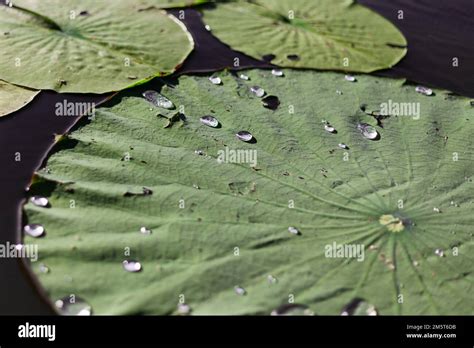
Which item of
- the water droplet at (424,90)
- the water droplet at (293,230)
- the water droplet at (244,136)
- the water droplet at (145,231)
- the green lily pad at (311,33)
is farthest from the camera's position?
the green lily pad at (311,33)

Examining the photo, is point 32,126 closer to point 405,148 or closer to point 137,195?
point 137,195

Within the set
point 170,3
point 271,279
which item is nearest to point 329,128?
point 271,279

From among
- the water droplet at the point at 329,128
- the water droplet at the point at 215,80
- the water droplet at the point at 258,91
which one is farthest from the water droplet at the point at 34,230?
the water droplet at the point at 329,128

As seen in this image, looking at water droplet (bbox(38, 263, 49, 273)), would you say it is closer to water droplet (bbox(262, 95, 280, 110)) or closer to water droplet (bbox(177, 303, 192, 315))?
water droplet (bbox(177, 303, 192, 315))

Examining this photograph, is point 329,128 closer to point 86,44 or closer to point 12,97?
point 86,44

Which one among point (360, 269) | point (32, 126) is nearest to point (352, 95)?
point (360, 269)

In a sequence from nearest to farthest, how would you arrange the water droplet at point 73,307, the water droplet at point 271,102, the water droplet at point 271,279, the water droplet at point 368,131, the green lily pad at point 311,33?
1. the water droplet at point 73,307
2. the water droplet at point 271,279
3. the water droplet at point 368,131
4. the water droplet at point 271,102
5. the green lily pad at point 311,33

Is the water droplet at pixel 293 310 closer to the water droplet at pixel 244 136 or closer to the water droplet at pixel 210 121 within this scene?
the water droplet at pixel 244 136
